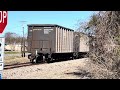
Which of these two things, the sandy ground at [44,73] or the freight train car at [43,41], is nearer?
the sandy ground at [44,73]

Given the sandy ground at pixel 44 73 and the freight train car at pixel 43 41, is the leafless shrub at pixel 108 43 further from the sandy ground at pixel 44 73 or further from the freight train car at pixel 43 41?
the freight train car at pixel 43 41

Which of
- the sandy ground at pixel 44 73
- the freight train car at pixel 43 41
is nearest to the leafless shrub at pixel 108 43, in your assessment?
the sandy ground at pixel 44 73

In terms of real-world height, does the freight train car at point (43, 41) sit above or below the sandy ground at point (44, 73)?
above

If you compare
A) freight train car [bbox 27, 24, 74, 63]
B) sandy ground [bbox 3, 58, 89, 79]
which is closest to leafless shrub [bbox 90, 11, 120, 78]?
sandy ground [bbox 3, 58, 89, 79]

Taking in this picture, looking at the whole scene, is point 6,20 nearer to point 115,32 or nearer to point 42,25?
point 115,32

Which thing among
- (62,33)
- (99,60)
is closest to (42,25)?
(62,33)

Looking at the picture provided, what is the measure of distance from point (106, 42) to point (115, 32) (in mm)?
611

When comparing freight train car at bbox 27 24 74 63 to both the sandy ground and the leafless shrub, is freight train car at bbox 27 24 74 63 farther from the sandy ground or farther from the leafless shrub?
the leafless shrub

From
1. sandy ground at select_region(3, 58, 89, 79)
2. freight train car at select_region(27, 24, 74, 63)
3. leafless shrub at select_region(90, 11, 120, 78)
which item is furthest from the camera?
freight train car at select_region(27, 24, 74, 63)

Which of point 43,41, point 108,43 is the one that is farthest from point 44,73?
point 43,41

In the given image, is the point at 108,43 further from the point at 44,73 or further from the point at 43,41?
the point at 43,41
